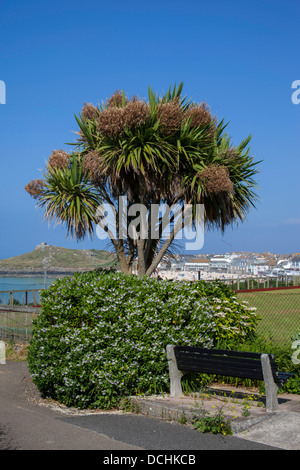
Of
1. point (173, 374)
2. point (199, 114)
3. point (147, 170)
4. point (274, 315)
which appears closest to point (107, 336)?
point (173, 374)

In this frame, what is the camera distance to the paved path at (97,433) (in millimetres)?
5020

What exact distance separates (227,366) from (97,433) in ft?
5.94

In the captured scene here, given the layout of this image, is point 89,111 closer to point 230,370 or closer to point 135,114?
point 135,114

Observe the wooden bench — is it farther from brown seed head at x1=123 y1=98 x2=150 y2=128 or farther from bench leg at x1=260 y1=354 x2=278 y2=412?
brown seed head at x1=123 y1=98 x2=150 y2=128

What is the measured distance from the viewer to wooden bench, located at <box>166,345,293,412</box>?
5.98 meters

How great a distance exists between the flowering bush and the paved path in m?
0.42

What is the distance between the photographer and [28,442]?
202 inches

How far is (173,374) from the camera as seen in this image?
685cm

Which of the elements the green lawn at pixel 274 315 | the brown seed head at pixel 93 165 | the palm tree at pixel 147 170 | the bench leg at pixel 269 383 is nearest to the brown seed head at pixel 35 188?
the palm tree at pixel 147 170

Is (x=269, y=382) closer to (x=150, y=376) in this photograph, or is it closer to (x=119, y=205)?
(x=150, y=376)

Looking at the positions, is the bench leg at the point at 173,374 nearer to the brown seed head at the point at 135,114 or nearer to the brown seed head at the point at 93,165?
the brown seed head at the point at 93,165

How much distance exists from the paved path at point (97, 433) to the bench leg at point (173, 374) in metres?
0.82

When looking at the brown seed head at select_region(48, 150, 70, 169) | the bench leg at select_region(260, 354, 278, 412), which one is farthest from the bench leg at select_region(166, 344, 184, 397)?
the brown seed head at select_region(48, 150, 70, 169)

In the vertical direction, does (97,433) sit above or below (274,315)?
above
